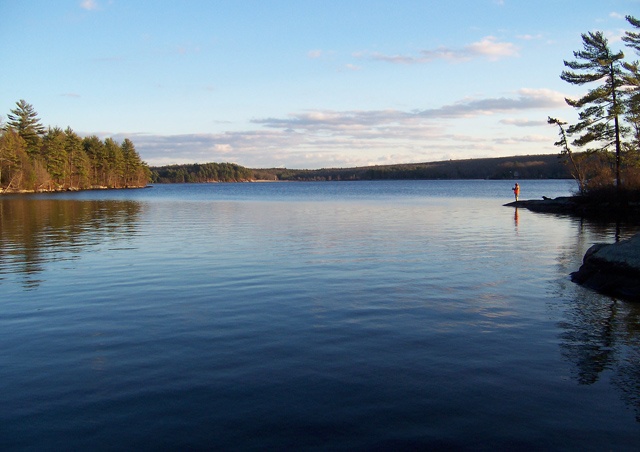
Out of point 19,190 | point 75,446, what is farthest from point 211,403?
point 19,190

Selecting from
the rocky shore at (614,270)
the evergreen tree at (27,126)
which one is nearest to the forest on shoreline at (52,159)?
the evergreen tree at (27,126)

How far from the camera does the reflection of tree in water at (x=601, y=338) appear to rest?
7.28 meters

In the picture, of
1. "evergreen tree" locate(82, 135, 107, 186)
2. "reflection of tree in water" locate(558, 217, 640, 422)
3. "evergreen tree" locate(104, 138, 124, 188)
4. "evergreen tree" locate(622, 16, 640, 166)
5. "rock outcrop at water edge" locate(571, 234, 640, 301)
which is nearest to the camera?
"reflection of tree in water" locate(558, 217, 640, 422)

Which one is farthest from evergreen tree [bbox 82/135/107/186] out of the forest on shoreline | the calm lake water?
the calm lake water

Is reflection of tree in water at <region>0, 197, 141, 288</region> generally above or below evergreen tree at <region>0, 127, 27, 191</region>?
below

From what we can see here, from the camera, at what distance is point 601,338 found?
9125 millimetres

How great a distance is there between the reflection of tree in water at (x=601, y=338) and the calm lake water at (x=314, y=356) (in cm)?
4

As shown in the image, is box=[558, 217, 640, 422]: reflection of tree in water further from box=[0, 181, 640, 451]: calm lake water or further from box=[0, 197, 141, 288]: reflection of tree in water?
box=[0, 197, 141, 288]: reflection of tree in water

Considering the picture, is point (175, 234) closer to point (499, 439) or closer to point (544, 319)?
point (544, 319)

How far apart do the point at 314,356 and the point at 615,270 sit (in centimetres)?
Result: 927

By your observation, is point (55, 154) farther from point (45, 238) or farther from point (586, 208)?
point (586, 208)

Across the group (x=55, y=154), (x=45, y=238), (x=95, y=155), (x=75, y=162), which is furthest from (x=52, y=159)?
(x=45, y=238)

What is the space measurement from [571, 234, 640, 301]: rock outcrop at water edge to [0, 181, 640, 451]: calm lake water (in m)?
0.63

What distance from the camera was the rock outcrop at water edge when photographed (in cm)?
1257
